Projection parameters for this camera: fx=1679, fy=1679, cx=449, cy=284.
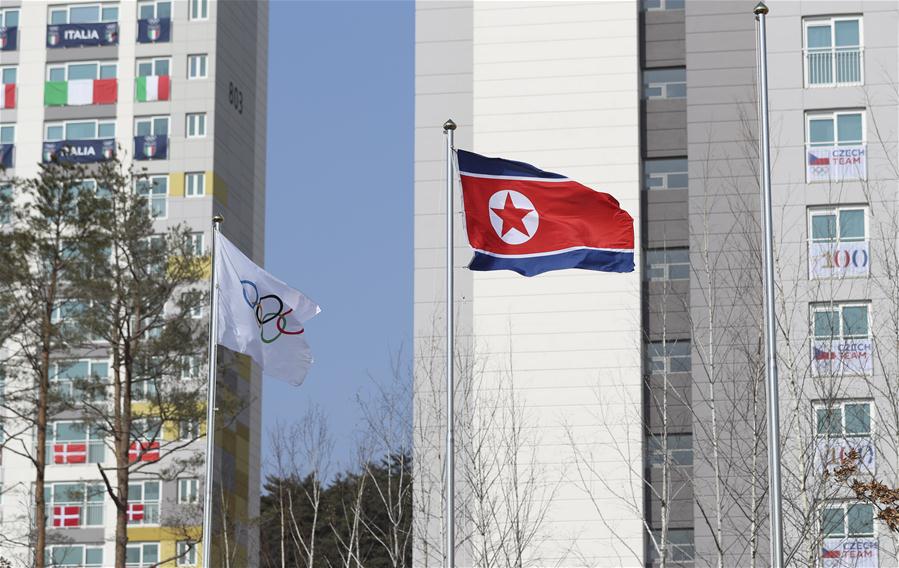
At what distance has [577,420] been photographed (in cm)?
5203

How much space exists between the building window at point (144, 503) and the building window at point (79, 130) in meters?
15.5

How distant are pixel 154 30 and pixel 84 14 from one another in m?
3.55

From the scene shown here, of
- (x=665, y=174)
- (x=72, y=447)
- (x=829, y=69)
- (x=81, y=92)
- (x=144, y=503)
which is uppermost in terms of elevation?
(x=81, y=92)

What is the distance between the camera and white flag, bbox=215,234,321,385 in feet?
A: 81.4

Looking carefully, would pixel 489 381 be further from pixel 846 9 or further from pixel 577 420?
pixel 846 9

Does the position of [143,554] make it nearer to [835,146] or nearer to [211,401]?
[835,146]

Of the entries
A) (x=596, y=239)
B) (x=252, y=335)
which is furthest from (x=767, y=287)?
(x=252, y=335)

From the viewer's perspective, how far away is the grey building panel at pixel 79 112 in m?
74.4

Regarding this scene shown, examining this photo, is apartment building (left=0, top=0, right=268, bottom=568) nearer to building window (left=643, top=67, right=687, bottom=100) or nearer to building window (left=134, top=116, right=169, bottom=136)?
building window (left=134, top=116, right=169, bottom=136)

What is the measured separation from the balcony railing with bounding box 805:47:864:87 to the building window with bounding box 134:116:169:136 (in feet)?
106

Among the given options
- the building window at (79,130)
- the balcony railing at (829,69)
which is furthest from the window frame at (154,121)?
the balcony railing at (829,69)

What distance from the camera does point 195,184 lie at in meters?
73.8

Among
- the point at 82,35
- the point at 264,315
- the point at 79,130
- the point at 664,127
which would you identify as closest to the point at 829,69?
the point at 664,127

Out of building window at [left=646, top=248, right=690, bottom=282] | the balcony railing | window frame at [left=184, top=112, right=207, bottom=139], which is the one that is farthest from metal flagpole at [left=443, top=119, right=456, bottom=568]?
window frame at [left=184, top=112, right=207, bottom=139]
